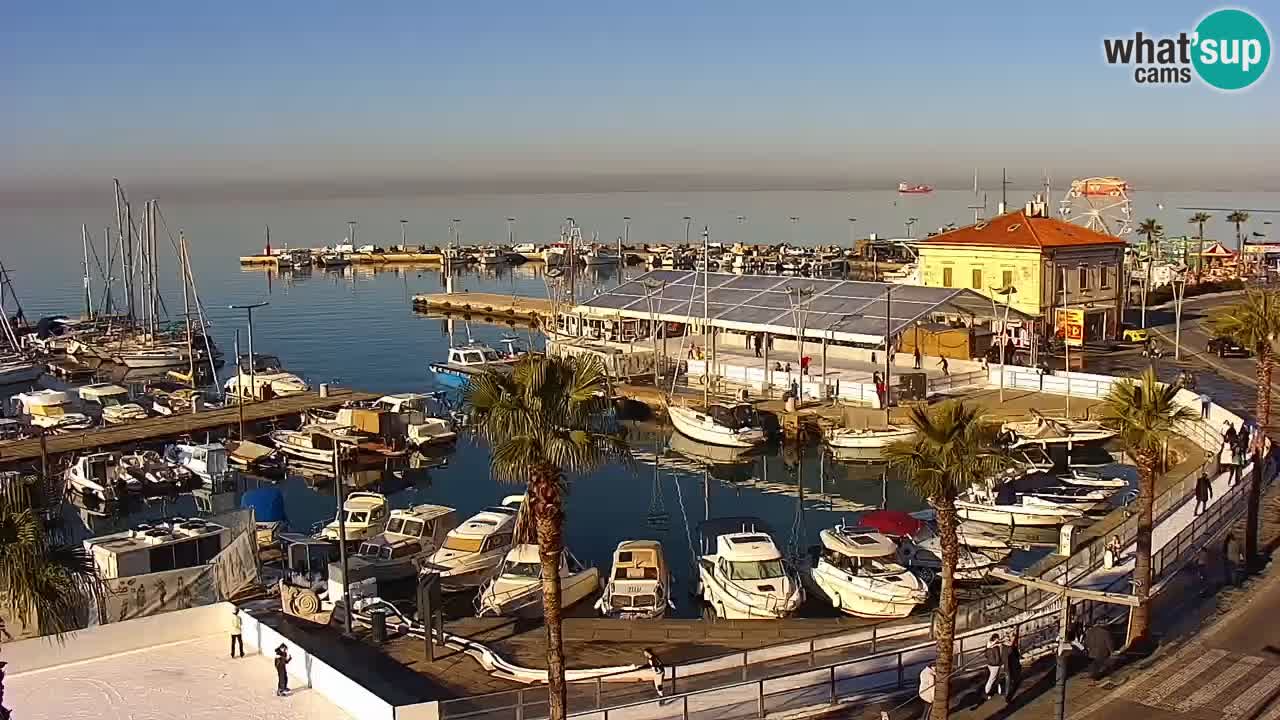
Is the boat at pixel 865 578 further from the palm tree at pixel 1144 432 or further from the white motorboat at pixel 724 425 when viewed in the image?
the white motorboat at pixel 724 425

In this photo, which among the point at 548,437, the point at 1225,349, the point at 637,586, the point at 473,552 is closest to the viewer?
the point at 548,437

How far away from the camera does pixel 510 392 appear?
→ 19172 millimetres

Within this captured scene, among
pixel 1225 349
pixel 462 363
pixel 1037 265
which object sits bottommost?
pixel 462 363

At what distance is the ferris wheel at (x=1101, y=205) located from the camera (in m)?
96.6

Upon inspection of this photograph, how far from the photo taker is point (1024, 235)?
70.1m

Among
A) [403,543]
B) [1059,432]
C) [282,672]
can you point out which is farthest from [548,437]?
[1059,432]

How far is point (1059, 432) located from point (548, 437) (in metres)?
36.1

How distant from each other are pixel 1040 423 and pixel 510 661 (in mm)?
32077

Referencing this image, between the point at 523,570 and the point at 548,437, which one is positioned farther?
the point at 523,570

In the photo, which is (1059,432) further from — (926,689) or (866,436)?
(926,689)

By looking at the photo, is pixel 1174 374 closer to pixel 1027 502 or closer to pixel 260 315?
pixel 1027 502

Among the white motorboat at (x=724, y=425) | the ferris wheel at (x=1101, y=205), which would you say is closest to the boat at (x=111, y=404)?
the white motorboat at (x=724, y=425)

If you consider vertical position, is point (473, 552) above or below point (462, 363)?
below

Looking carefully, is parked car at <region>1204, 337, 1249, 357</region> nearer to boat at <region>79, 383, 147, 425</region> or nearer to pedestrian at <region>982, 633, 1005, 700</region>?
pedestrian at <region>982, 633, 1005, 700</region>
